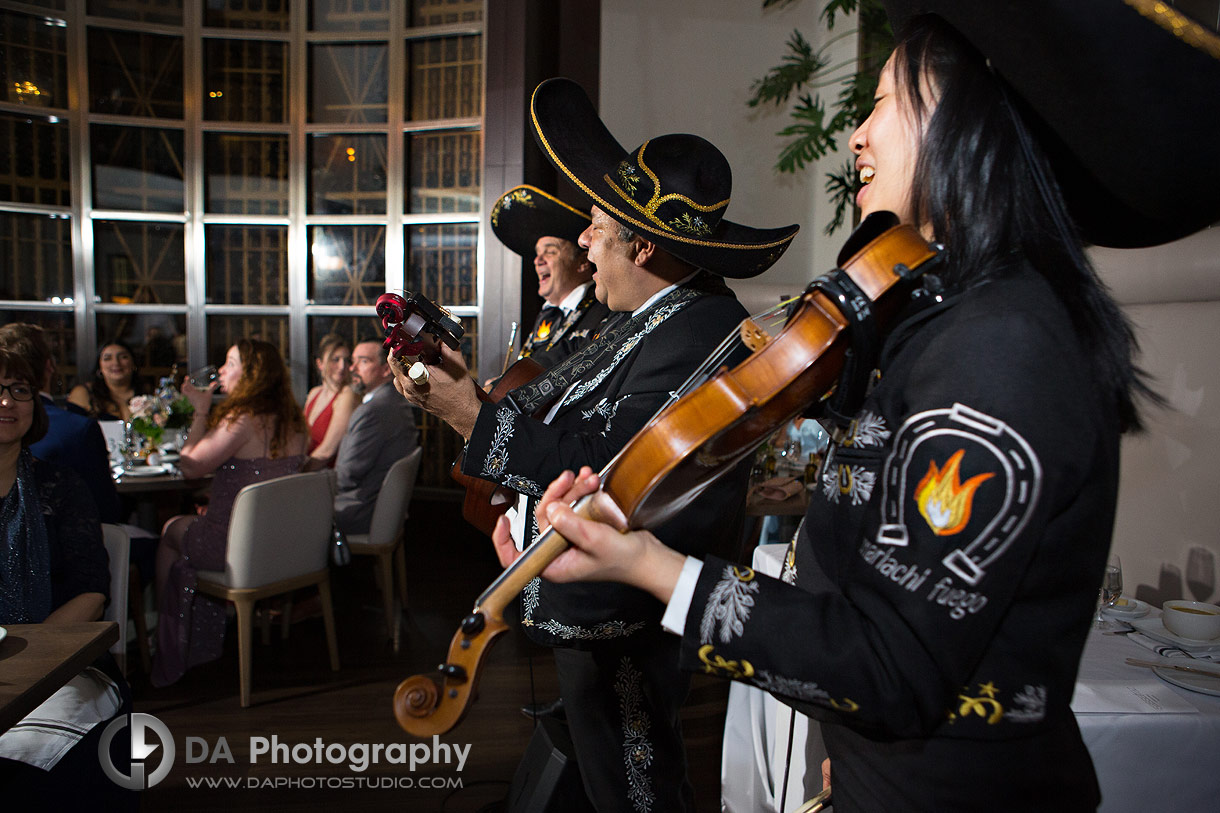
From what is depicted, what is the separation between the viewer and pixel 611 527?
2.50ft

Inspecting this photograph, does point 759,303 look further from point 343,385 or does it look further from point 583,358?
point 583,358

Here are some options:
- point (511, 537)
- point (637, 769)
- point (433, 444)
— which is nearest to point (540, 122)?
point (511, 537)

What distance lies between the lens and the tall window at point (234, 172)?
535 centimetres

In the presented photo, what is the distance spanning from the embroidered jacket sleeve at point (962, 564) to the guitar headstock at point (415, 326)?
918 millimetres

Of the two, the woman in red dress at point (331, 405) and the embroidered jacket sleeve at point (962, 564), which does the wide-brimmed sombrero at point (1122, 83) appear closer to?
the embroidered jacket sleeve at point (962, 564)

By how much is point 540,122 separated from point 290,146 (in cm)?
453

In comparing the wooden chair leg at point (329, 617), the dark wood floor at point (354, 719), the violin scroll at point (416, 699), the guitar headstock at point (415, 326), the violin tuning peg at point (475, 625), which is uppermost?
the guitar headstock at point (415, 326)

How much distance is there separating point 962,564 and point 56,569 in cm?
231

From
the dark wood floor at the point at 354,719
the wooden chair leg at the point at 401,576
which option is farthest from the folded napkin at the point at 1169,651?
the wooden chair leg at the point at 401,576

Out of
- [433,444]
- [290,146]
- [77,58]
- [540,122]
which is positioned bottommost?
[433,444]

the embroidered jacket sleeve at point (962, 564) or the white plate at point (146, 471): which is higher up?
the embroidered jacket sleeve at point (962, 564)

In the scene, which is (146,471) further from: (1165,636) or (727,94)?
(727,94)

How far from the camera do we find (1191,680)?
1.35m

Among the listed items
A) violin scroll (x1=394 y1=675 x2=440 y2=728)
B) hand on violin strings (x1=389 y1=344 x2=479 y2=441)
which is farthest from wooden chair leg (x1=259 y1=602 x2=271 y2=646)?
violin scroll (x1=394 y1=675 x2=440 y2=728)
